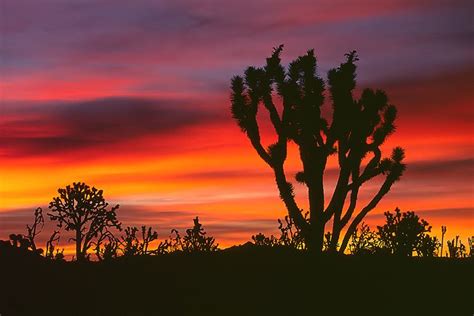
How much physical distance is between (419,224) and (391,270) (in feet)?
46.9

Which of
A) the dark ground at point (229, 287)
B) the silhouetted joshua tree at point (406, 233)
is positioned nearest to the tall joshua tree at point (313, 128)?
the silhouetted joshua tree at point (406, 233)

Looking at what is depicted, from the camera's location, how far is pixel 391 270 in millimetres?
13914

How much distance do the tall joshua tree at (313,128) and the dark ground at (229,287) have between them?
10469 mm

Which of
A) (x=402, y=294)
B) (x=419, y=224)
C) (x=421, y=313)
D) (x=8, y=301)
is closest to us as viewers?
(x=8, y=301)

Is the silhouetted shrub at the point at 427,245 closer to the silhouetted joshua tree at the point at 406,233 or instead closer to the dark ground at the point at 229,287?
the silhouetted joshua tree at the point at 406,233

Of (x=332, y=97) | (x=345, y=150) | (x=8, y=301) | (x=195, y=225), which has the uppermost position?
(x=332, y=97)

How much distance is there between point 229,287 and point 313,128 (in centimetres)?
1356

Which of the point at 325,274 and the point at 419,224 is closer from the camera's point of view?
the point at 325,274

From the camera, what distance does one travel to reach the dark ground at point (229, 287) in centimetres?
1081

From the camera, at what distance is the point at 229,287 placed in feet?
38.4

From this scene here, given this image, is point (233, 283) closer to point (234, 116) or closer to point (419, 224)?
point (234, 116)

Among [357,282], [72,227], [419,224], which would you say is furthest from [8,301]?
[419,224]

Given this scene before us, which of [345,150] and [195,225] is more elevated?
[345,150]

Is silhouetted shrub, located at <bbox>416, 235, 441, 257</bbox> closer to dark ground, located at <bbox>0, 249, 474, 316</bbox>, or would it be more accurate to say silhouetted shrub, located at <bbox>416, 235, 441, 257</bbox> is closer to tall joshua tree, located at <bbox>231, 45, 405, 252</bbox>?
tall joshua tree, located at <bbox>231, 45, 405, 252</bbox>
